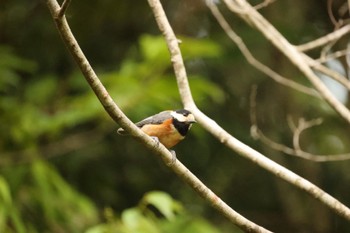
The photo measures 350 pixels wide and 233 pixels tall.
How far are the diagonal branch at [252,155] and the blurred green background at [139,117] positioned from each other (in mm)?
1119

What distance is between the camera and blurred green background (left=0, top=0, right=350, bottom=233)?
16.1 feet

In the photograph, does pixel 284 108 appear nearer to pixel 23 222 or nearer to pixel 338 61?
pixel 338 61

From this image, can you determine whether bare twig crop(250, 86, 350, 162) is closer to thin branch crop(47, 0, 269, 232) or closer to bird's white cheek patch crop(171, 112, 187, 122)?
bird's white cheek patch crop(171, 112, 187, 122)

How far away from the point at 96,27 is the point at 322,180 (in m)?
2.20

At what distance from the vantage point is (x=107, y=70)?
19.5 feet

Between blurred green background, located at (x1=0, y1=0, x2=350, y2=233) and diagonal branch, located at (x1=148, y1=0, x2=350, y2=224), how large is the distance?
3.67ft

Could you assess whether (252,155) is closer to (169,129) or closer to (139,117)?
(169,129)

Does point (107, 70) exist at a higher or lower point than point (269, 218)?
higher

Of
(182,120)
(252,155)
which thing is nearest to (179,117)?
(182,120)

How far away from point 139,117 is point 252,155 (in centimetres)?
166

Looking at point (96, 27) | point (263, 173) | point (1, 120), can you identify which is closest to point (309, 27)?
point (263, 173)

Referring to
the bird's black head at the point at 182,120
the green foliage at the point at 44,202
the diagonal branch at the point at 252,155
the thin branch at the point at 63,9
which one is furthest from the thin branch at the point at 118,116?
the green foliage at the point at 44,202

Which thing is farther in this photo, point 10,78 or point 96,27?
point 96,27

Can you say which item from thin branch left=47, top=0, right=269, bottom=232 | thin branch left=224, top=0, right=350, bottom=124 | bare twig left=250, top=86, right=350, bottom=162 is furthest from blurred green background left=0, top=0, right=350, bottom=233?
thin branch left=47, top=0, right=269, bottom=232
